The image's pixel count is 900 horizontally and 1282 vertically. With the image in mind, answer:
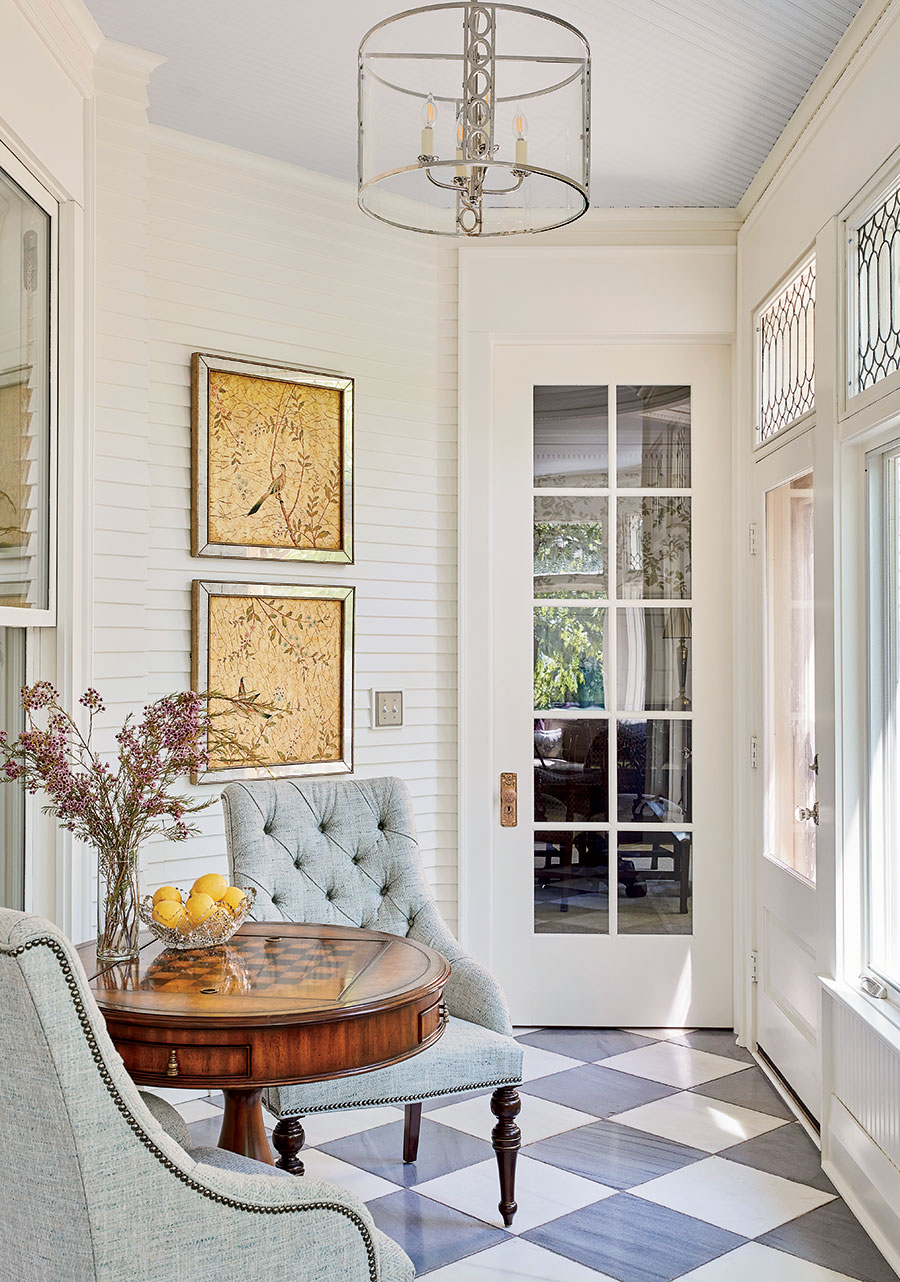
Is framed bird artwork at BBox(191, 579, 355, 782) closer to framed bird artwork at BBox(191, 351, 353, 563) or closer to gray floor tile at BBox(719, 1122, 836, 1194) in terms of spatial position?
framed bird artwork at BBox(191, 351, 353, 563)

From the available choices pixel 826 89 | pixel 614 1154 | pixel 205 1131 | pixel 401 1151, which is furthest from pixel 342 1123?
pixel 826 89

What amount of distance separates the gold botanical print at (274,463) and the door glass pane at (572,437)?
0.78 metres

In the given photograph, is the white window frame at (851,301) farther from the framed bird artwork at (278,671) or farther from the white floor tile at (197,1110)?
the white floor tile at (197,1110)

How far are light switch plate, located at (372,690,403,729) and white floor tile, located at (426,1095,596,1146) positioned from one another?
125 cm

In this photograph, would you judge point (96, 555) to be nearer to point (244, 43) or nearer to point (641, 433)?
point (244, 43)

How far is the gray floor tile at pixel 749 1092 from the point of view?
3434mm

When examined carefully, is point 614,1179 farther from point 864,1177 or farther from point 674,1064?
point 674,1064

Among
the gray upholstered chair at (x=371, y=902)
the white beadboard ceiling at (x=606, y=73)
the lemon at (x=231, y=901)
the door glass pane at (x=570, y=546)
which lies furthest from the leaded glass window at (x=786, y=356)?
the lemon at (x=231, y=901)

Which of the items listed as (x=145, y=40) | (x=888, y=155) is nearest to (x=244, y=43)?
(x=145, y=40)

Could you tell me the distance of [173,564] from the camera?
354cm

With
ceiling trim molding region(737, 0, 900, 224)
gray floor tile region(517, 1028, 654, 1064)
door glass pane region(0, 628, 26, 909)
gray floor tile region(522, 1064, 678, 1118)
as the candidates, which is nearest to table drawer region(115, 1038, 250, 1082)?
door glass pane region(0, 628, 26, 909)

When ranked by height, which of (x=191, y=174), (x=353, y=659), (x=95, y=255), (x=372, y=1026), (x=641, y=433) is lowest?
(x=372, y=1026)

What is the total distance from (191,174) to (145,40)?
538 mm

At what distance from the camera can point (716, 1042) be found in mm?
4055
